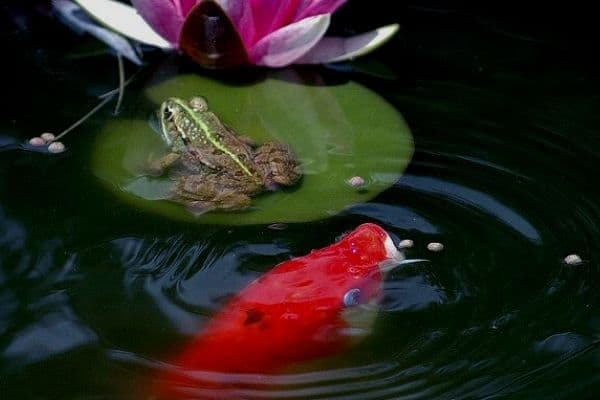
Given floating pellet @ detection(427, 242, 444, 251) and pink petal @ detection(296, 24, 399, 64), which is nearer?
floating pellet @ detection(427, 242, 444, 251)

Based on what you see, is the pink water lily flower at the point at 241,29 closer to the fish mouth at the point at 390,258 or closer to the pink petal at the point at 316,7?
the pink petal at the point at 316,7

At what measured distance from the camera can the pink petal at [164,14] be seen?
1792 millimetres

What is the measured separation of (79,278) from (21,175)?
→ 31 cm

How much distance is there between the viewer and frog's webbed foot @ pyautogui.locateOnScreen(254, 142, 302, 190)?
5.18ft

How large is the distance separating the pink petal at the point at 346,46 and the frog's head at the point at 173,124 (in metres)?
0.32

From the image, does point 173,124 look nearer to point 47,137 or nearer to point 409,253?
point 47,137

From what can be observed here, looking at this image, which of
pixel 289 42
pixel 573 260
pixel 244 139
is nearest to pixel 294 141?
pixel 244 139

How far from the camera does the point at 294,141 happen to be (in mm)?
1729

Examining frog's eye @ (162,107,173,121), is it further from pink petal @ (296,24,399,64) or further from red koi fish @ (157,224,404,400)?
red koi fish @ (157,224,404,400)

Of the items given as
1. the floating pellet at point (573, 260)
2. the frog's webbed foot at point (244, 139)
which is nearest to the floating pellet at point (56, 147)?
the frog's webbed foot at point (244, 139)

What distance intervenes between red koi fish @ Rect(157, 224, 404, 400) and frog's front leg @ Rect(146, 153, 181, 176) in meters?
Result: 0.35

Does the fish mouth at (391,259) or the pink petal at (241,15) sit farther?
the pink petal at (241,15)

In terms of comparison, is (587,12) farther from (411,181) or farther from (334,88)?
(411,181)

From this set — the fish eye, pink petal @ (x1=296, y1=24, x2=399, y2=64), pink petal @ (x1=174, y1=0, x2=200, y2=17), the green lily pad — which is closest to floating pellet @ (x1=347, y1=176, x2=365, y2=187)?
the green lily pad
